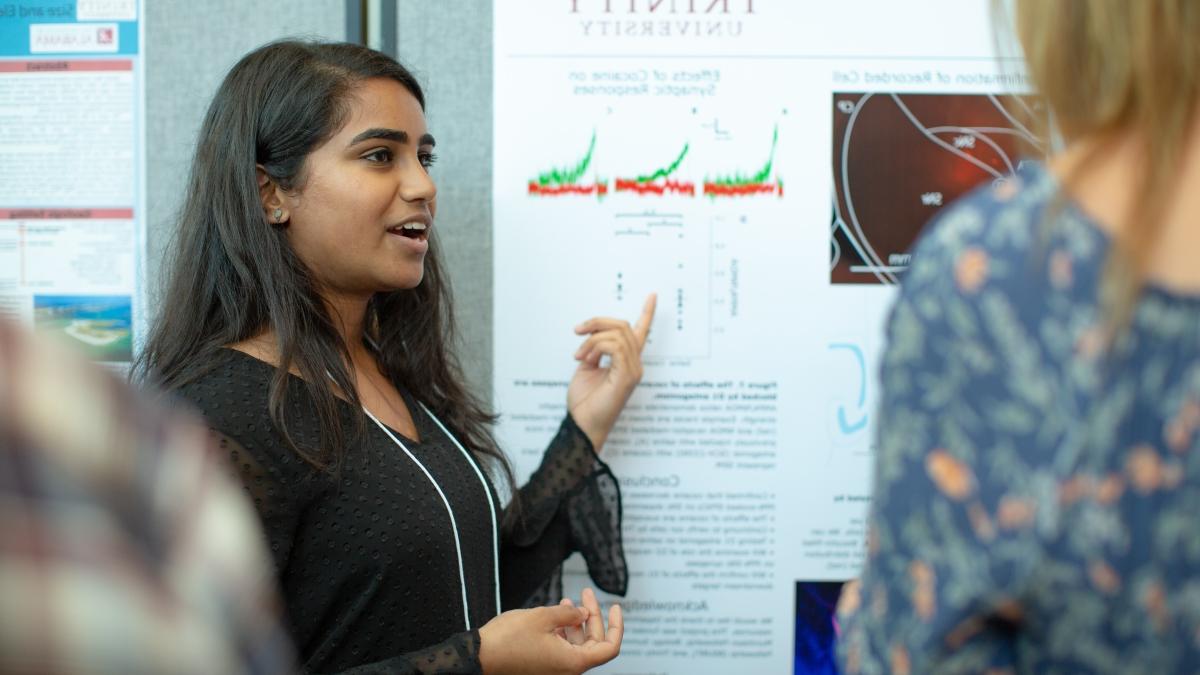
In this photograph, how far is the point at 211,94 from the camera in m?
1.73

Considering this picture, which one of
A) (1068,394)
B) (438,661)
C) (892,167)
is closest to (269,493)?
(438,661)

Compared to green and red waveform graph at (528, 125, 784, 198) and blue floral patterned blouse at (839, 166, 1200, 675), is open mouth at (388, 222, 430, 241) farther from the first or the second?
blue floral patterned blouse at (839, 166, 1200, 675)

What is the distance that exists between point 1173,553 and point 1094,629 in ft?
0.18

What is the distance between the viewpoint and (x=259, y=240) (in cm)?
135

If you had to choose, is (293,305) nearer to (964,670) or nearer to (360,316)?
(360,316)

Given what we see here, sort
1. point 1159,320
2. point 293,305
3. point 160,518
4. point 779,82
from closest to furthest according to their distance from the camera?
point 160,518 → point 1159,320 → point 293,305 → point 779,82

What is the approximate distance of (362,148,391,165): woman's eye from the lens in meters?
1.40

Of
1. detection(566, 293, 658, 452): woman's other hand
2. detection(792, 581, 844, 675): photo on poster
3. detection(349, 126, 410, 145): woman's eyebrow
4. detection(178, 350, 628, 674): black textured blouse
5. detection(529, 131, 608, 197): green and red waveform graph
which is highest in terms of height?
detection(349, 126, 410, 145): woman's eyebrow

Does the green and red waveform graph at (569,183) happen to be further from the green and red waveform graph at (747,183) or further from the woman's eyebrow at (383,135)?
the woman's eyebrow at (383,135)

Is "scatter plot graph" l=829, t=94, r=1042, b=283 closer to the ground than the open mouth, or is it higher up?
higher up

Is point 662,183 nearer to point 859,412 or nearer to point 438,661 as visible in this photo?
point 859,412

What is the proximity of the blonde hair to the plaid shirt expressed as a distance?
1.46 ft

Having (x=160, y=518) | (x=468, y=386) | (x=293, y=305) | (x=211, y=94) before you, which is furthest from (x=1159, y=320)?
(x=211, y=94)

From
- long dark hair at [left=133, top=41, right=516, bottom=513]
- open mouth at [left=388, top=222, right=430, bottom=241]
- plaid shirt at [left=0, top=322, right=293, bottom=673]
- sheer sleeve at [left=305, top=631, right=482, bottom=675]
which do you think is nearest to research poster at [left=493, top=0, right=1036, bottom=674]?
open mouth at [left=388, top=222, right=430, bottom=241]
